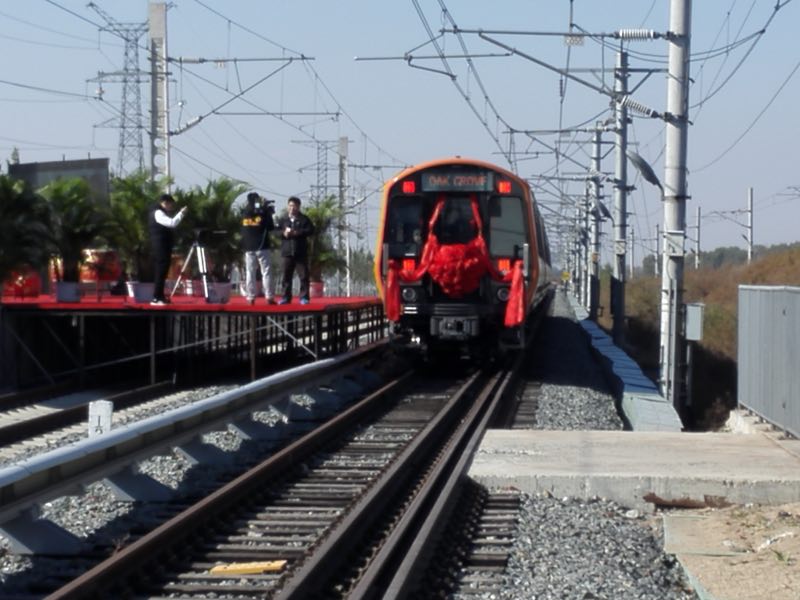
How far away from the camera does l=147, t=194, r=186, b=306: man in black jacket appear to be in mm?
18797

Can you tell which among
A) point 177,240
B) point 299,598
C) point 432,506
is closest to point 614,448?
point 432,506

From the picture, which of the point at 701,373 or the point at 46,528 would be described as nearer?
the point at 46,528

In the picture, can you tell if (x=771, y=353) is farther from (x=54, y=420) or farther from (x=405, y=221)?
(x=54, y=420)

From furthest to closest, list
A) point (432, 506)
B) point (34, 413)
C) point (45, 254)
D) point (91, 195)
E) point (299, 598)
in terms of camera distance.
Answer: point (91, 195)
point (45, 254)
point (34, 413)
point (432, 506)
point (299, 598)

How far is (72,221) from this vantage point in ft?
77.5

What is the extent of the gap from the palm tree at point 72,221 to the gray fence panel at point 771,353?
1266cm

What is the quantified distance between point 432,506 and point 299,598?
2.78 metres

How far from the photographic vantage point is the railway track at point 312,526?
701cm

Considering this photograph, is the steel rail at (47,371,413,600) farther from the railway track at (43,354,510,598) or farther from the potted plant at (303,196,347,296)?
the potted plant at (303,196,347,296)

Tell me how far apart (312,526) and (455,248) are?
33.4 feet

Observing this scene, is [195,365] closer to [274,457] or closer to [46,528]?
[274,457]

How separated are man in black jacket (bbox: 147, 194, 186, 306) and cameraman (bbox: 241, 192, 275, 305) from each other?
98 cm

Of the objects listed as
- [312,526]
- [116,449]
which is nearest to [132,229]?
[116,449]

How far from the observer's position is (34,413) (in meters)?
17.5
